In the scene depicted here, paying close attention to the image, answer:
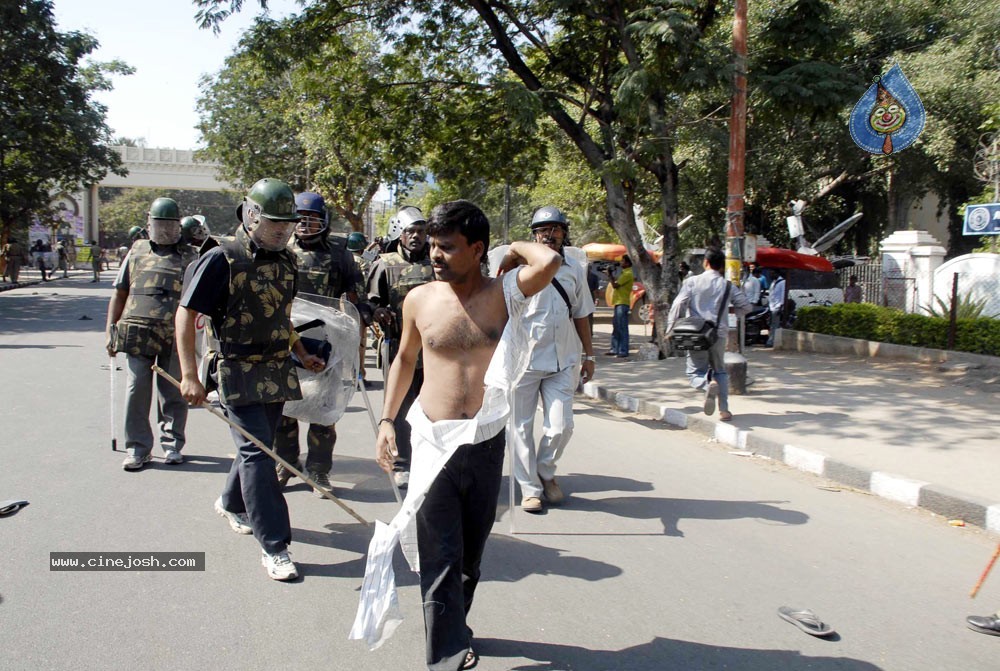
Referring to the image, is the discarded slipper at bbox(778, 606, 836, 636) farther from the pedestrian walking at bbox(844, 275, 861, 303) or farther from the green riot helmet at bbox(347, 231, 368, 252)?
the pedestrian walking at bbox(844, 275, 861, 303)

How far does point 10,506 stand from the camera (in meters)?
4.80

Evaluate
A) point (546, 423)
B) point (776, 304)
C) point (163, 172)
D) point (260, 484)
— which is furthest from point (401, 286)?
point (163, 172)

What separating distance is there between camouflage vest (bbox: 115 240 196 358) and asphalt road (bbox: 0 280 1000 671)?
0.88 m

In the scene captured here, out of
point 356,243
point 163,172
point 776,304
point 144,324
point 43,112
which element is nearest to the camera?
point 144,324

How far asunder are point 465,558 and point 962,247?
→ 93.0 feet

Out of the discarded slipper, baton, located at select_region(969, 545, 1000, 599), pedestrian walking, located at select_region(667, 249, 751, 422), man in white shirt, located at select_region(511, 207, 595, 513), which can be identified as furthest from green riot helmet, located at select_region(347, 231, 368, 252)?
Answer: baton, located at select_region(969, 545, 1000, 599)

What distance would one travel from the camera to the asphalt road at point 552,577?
132 inches

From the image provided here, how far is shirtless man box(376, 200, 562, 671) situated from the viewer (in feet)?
9.78

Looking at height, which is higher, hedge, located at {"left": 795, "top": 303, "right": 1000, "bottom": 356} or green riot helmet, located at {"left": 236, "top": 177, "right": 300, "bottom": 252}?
green riot helmet, located at {"left": 236, "top": 177, "right": 300, "bottom": 252}

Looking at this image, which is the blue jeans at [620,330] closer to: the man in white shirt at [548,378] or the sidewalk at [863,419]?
the sidewalk at [863,419]

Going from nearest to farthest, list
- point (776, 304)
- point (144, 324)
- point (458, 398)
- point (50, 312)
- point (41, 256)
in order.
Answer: point (458, 398)
point (144, 324)
point (776, 304)
point (50, 312)
point (41, 256)

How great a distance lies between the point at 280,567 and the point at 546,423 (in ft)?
6.61

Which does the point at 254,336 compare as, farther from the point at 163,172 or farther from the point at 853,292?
the point at 163,172

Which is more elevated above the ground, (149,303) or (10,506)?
(149,303)
